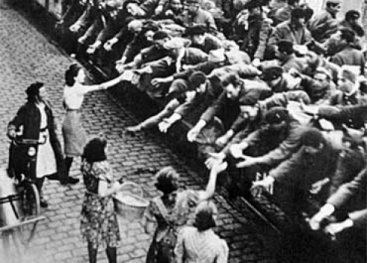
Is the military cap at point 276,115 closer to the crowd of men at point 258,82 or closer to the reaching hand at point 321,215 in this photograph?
the crowd of men at point 258,82

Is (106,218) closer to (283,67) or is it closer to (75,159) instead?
(75,159)

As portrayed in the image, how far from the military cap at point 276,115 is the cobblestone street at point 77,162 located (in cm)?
91

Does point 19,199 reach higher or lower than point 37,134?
lower

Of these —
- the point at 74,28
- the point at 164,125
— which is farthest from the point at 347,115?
the point at 74,28

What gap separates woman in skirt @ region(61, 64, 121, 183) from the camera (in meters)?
6.64

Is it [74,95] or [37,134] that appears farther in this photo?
[74,95]

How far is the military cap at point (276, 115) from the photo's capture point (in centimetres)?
609

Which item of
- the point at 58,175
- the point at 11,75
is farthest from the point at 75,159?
the point at 11,75

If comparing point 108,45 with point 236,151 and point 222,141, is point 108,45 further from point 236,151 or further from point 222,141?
point 236,151

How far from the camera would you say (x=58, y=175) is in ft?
22.3

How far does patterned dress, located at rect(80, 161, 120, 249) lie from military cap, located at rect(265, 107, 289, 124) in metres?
1.55

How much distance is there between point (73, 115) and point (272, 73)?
1904 millimetres

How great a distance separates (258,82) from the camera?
6688 mm

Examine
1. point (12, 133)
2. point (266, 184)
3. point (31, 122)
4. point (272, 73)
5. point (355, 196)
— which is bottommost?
point (266, 184)
